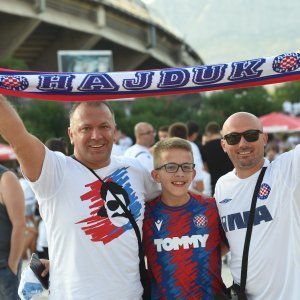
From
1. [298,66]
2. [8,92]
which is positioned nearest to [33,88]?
[8,92]

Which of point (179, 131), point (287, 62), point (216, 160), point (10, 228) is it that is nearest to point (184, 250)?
point (287, 62)

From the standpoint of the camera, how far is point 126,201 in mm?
3506

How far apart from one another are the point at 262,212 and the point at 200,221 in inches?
15.9

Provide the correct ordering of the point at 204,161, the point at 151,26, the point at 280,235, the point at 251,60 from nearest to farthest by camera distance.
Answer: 1. the point at 280,235
2. the point at 251,60
3. the point at 204,161
4. the point at 151,26

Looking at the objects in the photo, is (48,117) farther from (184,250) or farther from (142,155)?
(184,250)

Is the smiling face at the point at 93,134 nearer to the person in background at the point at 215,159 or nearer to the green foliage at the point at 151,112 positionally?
the person in background at the point at 215,159

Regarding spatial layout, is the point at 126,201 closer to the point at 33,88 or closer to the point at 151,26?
the point at 33,88

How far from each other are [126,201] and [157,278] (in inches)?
20.4

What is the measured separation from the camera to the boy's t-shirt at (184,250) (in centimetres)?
355

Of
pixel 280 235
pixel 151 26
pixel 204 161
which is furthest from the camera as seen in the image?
pixel 151 26

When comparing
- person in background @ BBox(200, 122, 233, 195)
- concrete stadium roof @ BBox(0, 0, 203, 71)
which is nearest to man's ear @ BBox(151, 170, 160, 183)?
person in background @ BBox(200, 122, 233, 195)

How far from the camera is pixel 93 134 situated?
11.4 feet

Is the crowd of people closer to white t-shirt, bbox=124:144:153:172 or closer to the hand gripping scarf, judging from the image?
the hand gripping scarf

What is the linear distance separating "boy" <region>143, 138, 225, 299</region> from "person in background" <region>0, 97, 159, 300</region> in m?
0.16
